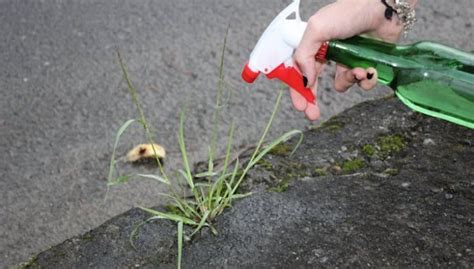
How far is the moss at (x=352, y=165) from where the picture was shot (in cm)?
220

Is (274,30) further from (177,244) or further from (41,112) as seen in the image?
(41,112)

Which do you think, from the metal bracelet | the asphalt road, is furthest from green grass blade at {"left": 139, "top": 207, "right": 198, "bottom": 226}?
the metal bracelet

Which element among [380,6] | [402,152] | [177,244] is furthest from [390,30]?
[177,244]

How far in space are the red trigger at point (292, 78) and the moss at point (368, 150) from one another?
429 mm

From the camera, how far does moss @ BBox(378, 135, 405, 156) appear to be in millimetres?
2264

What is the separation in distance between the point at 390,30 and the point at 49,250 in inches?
41.5

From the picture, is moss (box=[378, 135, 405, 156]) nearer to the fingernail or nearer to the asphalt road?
the asphalt road

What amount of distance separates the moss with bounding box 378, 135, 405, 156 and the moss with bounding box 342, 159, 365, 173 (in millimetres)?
81

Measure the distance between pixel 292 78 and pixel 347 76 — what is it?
237 mm

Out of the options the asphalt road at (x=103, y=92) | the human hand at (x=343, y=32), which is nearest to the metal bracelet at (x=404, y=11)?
the human hand at (x=343, y=32)

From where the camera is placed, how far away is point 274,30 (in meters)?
1.70

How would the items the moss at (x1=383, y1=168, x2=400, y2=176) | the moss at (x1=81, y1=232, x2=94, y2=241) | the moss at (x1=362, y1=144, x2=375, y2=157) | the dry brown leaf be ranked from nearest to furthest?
the moss at (x1=81, y1=232, x2=94, y2=241), the moss at (x1=383, y1=168, x2=400, y2=176), the moss at (x1=362, y1=144, x2=375, y2=157), the dry brown leaf

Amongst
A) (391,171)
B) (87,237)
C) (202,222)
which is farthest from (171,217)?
(391,171)

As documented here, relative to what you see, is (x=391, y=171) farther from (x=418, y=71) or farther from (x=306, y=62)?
(x=306, y=62)
